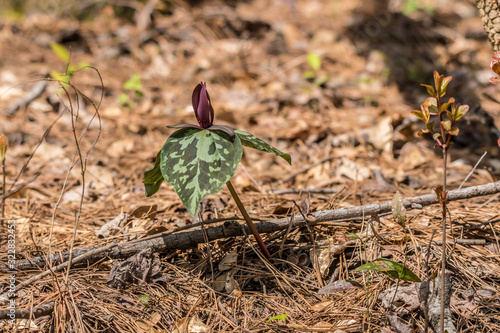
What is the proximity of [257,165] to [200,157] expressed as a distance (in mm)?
1557

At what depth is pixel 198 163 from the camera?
132 centimetres

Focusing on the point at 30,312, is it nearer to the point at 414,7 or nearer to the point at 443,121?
the point at 443,121

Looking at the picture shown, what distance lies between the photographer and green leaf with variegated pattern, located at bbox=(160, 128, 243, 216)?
1.27 metres

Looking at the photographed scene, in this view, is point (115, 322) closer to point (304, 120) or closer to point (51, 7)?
point (304, 120)

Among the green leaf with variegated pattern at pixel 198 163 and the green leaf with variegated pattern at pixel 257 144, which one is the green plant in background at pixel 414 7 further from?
the green leaf with variegated pattern at pixel 198 163

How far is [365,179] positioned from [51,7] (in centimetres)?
468

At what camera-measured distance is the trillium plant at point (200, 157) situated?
128cm

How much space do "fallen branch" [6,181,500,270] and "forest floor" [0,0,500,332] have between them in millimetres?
28

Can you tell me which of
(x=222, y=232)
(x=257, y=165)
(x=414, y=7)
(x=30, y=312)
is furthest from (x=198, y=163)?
(x=414, y=7)

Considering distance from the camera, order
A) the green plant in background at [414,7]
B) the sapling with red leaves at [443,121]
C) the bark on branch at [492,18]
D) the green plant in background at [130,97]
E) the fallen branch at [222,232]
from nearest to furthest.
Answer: the sapling with red leaves at [443,121]
the fallen branch at [222,232]
the bark on branch at [492,18]
the green plant in background at [130,97]
the green plant in background at [414,7]

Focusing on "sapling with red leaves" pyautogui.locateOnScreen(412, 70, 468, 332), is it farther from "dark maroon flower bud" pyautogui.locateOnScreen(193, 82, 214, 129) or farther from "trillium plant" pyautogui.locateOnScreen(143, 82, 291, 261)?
"dark maroon flower bud" pyautogui.locateOnScreen(193, 82, 214, 129)

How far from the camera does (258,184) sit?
8.24 feet

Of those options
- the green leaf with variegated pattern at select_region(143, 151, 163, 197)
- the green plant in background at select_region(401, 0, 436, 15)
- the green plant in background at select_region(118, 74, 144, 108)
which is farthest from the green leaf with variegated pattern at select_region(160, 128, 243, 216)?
the green plant in background at select_region(401, 0, 436, 15)

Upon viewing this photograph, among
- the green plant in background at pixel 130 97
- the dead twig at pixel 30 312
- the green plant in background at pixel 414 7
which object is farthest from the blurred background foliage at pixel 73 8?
the dead twig at pixel 30 312
